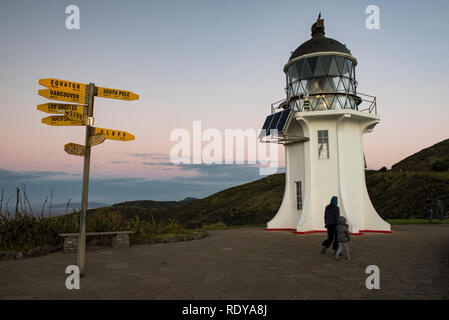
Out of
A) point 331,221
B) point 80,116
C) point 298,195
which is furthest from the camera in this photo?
point 298,195

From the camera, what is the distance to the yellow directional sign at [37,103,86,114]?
6527 millimetres

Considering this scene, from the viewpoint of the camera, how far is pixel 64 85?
21.5ft

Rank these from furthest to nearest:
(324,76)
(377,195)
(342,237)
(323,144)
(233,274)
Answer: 1. (377,195)
2. (323,144)
3. (324,76)
4. (342,237)
5. (233,274)

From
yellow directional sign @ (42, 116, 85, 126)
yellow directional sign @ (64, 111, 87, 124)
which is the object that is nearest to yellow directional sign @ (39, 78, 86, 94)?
yellow directional sign @ (64, 111, 87, 124)

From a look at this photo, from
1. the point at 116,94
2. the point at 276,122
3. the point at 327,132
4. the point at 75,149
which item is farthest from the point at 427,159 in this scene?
the point at 75,149

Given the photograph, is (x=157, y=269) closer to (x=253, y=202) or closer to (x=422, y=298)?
(x=422, y=298)

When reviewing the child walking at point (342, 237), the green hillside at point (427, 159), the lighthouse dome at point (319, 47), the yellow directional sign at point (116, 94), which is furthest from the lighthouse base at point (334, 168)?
the green hillside at point (427, 159)

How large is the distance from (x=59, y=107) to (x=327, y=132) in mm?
13384

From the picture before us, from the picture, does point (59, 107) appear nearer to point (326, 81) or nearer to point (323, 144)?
point (323, 144)

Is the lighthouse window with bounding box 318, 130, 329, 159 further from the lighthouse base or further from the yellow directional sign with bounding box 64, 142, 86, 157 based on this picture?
the yellow directional sign with bounding box 64, 142, 86, 157

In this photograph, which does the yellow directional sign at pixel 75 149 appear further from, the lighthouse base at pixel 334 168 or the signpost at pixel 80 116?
the lighthouse base at pixel 334 168

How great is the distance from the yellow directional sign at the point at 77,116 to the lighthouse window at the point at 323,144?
12743 mm
